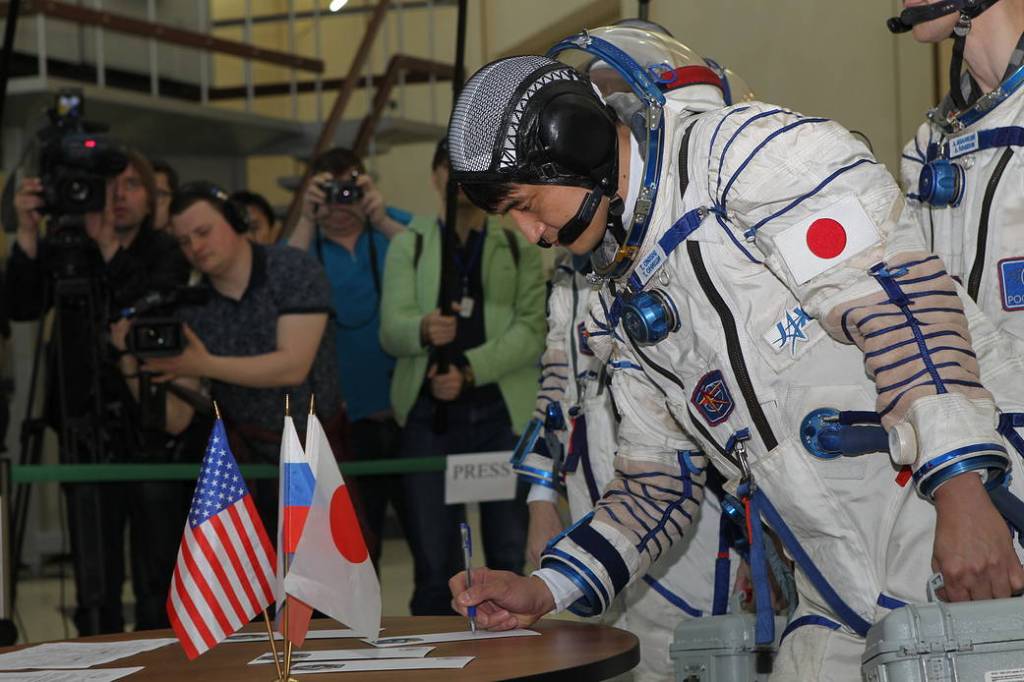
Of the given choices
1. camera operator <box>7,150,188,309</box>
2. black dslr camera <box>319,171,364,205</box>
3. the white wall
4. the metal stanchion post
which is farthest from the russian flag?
the white wall

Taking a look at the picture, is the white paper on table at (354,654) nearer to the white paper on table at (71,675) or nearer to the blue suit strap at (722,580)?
the white paper on table at (71,675)

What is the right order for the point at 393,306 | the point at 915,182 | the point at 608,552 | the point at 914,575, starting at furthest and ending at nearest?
the point at 393,306, the point at 915,182, the point at 608,552, the point at 914,575

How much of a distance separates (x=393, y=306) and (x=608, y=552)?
244cm

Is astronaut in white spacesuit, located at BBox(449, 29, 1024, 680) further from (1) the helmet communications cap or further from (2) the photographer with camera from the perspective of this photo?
(2) the photographer with camera

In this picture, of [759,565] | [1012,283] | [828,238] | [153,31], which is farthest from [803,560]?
[153,31]

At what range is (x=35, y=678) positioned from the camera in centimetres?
197

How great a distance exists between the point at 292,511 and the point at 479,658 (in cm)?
34

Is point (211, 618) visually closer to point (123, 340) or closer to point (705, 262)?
point (705, 262)

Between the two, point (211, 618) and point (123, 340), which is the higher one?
point (123, 340)

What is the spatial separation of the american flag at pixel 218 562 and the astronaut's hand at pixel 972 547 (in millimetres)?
1030

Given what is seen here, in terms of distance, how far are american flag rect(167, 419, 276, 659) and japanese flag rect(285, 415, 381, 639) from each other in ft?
0.45

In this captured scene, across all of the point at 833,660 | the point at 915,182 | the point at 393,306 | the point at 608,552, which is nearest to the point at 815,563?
the point at 833,660

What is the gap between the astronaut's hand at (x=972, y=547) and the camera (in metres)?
1.54

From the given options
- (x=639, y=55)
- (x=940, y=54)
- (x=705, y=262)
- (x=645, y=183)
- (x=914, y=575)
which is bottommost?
(x=914, y=575)
